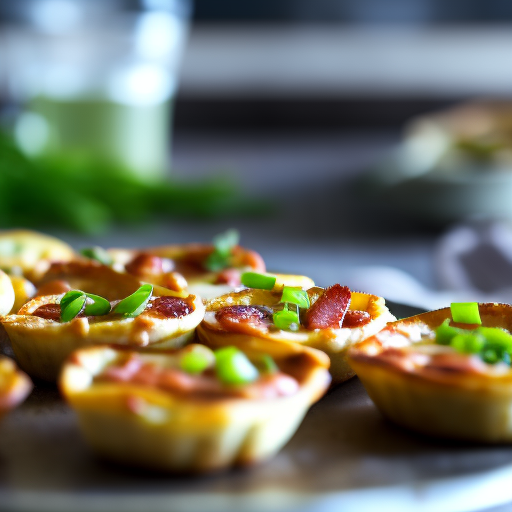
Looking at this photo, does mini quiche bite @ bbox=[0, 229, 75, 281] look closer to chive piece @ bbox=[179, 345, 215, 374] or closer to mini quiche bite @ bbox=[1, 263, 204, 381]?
mini quiche bite @ bbox=[1, 263, 204, 381]

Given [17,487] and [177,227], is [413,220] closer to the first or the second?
[177,227]

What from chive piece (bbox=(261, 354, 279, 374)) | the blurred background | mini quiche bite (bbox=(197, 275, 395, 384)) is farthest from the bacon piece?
the blurred background

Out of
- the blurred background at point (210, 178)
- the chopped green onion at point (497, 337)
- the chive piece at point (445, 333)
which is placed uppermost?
the chopped green onion at point (497, 337)

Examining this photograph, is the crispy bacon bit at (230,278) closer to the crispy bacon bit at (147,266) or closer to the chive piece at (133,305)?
the crispy bacon bit at (147,266)

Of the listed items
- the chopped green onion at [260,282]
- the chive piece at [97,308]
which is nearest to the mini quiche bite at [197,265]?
the chopped green onion at [260,282]

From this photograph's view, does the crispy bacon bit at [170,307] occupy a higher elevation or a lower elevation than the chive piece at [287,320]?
lower

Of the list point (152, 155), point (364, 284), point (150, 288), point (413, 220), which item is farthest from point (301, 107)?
point (150, 288)
